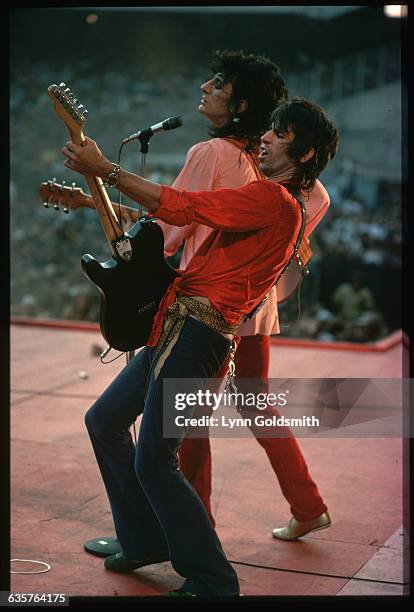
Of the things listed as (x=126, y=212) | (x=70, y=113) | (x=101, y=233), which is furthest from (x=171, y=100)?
(x=70, y=113)

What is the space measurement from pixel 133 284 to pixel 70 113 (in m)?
0.56

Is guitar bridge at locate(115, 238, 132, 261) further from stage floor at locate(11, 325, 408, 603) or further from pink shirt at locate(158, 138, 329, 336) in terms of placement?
stage floor at locate(11, 325, 408, 603)

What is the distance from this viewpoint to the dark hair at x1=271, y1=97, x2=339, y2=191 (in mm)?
3229

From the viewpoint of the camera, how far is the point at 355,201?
615 inches

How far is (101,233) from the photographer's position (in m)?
13.4

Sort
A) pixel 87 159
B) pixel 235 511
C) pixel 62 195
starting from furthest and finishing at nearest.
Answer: pixel 235 511 < pixel 62 195 < pixel 87 159

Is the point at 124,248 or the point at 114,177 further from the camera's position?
the point at 124,248

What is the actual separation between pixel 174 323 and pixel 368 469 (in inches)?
87.5

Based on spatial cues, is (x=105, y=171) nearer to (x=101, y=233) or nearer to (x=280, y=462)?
(x=280, y=462)

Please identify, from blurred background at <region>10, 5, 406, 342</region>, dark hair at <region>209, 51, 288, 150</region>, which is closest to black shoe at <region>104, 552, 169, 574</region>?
dark hair at <region>209, 51, 288, 150</region>

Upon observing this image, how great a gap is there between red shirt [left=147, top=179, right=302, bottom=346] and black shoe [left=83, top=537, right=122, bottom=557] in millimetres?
969

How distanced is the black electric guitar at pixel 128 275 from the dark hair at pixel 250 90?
2.21ft

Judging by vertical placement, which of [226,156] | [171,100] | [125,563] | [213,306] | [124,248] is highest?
[171,100]

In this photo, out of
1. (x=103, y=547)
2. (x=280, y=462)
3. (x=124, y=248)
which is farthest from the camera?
(x=280, y=462)
